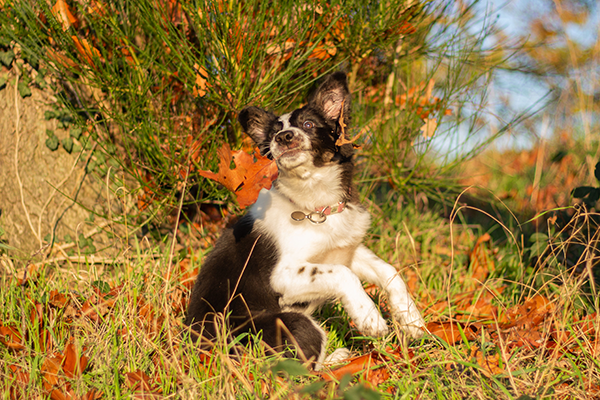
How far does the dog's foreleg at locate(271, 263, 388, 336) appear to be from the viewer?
6.84ft

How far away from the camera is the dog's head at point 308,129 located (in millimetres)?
2418

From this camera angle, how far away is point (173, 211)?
336 cm

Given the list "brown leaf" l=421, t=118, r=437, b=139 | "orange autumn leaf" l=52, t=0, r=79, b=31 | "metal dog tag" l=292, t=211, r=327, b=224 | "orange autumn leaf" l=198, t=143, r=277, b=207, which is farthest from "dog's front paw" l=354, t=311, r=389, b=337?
"orange autumn leaf" l=52, t=0, r=79, b=31

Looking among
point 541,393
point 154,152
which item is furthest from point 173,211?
point 541,393

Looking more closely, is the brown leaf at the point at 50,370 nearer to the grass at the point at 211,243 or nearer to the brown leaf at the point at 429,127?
the grass at the point at 211,243

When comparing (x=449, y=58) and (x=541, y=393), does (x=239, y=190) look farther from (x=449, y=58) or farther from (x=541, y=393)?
(x=449, y=58)

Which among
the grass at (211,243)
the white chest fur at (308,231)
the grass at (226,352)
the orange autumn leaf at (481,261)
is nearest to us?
the grass at (226,352)

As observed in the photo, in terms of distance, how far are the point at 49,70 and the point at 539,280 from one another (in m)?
3.71

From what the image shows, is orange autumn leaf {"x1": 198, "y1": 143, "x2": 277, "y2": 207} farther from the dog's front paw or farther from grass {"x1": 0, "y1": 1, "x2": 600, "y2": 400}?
the dog's front paw

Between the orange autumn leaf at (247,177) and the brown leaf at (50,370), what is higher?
the orange autumn leaf at (247,177)

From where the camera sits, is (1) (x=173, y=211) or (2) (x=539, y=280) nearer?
(2) (x=539, y=280)

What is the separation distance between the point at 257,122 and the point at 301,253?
91 cm

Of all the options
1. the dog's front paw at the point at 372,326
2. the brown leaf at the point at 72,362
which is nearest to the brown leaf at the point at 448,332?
the dog's front paw at the point at 372,326

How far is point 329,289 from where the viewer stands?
216 cm
